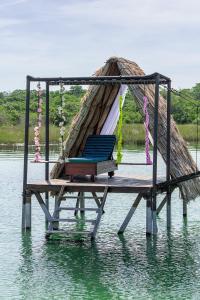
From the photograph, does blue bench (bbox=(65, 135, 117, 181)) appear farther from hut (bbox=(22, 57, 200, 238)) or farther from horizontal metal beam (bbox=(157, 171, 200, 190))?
horizontal metal beam (bbox=(157, 171, 200, 190))

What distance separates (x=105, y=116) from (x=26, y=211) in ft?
12.5

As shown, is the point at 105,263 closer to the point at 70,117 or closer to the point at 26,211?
the point at 26,211

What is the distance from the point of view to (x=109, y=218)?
19422 millimetres

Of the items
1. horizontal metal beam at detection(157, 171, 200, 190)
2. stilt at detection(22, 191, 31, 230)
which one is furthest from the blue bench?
horizontal metal beam at detection(157, 171, 200, 190)

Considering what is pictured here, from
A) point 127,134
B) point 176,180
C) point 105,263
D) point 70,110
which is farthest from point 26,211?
point 70,110

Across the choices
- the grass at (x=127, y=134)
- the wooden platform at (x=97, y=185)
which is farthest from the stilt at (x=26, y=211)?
the grass at (x=127, y=134)

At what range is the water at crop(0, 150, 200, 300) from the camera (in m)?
11.6

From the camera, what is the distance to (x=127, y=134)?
167ft

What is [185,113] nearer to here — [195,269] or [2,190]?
[2,190]

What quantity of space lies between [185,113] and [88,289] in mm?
52541

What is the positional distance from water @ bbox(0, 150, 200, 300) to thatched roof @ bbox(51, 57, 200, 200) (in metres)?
1.22

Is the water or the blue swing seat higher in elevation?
the blue swing seat

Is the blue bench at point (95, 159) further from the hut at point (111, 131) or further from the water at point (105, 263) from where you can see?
the water at point (105, 263)

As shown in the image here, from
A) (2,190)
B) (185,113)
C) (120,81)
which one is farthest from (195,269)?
(185,113)
